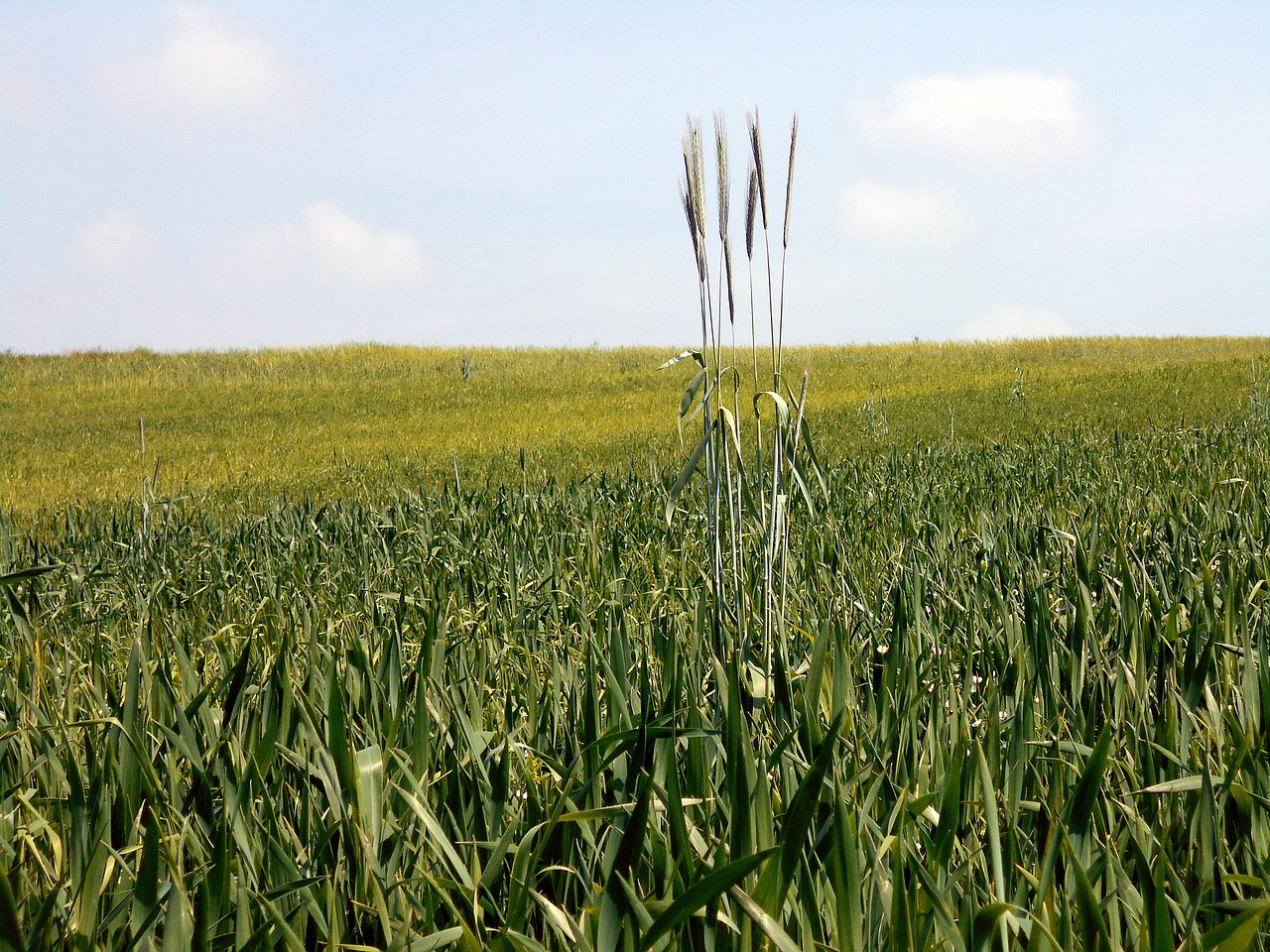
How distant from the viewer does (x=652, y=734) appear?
1.29 metres

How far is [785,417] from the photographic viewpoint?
1.77 meters

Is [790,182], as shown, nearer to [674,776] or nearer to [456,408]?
[674,776]

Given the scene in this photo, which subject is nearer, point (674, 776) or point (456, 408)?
point (674, 776)

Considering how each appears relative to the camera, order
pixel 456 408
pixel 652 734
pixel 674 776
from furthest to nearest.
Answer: pixel 456 408 < pixel 652 734 < pixel 674 776

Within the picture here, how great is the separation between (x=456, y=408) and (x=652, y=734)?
53.5ft

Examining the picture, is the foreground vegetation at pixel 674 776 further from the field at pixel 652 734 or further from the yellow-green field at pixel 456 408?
the yellow-green field at pixel 456 408

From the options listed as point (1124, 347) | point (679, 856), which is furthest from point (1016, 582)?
point (1124, 347)

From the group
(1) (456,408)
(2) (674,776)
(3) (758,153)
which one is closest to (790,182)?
(3) (758,153)

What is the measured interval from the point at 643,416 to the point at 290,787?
12.8m

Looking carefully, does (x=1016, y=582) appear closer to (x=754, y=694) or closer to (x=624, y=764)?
(x=754, y=694)

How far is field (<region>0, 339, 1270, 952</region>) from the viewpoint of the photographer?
1.08 m

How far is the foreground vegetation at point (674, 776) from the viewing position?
3.47 feet

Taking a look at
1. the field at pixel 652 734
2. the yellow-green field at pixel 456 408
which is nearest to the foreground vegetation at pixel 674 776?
the field at pixel 652 734

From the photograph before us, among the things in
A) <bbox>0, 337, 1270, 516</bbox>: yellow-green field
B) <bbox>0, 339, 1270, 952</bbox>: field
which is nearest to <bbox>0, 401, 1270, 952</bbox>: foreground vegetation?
<bbox>0, 339, 1270, 952</bbox>: field
